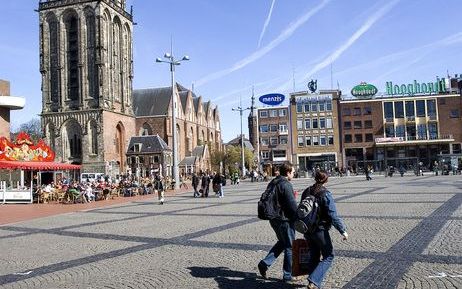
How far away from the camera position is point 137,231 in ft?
44.1

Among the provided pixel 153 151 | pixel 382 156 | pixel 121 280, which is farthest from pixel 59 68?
pixel 121 280

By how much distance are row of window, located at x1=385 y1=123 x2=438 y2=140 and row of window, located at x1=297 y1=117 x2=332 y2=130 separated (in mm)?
9815

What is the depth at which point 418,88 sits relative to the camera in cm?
8119

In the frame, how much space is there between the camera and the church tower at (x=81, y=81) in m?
64.6

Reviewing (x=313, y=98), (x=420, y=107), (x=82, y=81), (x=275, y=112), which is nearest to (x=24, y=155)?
(x=82, y=81)

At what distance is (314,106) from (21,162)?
58.9 meters

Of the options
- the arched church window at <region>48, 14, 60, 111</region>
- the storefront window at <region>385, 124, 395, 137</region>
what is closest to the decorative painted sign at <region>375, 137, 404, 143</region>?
the storefront window at <region>385, 124, 395, 137</region>

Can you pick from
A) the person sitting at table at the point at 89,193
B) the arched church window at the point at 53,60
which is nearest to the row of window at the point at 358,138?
the arched church window at the point at 53,60

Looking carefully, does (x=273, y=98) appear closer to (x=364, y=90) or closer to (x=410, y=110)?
(x=364, y=90)

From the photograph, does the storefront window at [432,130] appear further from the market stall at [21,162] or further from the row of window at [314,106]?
the market stall at [21,162]

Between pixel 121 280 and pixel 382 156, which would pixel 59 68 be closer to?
pixel 382 156

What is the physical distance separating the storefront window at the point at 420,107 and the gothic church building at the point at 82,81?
4836 cm

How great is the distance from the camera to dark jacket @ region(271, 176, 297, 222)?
6.62 m

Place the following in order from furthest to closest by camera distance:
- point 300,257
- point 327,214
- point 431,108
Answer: point 431,108, point 300,257, point 327,214
